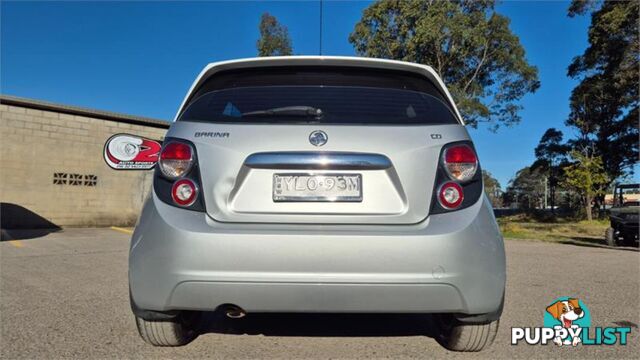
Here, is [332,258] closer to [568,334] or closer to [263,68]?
[263,68]

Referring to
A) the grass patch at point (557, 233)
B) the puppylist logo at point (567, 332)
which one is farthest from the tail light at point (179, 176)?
the grass patch at point (557, 233)

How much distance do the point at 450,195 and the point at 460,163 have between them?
0.17 metres

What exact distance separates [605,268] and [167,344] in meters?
6.73

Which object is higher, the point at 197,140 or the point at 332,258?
the point at 197,140

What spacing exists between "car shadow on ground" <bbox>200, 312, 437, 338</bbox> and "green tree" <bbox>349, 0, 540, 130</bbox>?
2135cm

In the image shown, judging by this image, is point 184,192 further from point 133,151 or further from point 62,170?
point 62,170

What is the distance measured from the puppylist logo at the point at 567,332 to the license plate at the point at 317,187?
171cm

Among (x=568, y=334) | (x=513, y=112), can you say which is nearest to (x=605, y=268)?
(x=568, y=334)

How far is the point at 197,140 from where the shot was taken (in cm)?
219

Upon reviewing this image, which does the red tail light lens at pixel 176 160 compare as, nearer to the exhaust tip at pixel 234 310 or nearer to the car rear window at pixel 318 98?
the car rear window at pixel 318 98

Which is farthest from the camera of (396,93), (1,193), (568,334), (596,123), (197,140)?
(596,123)

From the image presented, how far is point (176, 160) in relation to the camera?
2.19m

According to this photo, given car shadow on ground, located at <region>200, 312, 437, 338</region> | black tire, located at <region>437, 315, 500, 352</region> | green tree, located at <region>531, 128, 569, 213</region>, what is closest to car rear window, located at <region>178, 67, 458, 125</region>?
black tire, located at <region>437, 315, 500, 352</region>

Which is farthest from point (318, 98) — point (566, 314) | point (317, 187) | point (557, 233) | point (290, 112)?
point (557, 233)
